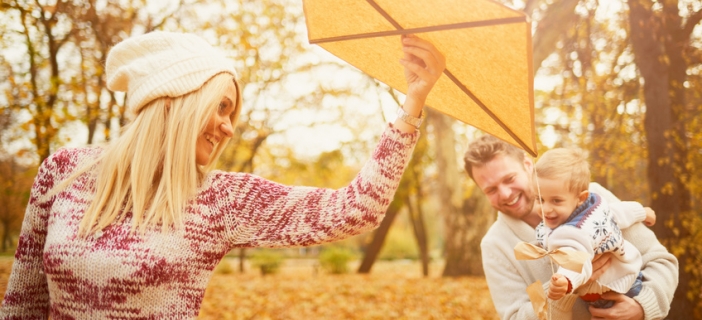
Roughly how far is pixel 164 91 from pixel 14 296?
1.04m

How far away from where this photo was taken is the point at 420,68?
1.73m

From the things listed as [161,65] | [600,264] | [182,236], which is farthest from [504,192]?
[161,65]

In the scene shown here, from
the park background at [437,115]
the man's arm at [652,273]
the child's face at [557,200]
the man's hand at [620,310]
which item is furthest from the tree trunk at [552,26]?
the man's hand at [620,310]

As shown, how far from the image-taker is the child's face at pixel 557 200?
2.36 metres

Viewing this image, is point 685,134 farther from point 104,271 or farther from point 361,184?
point 104,271

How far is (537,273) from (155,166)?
6.51 feet

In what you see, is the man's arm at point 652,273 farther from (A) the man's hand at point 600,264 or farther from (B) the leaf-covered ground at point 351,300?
(B) the leaf-covered ground at point 351,300

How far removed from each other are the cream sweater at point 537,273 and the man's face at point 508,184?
0.08 metres

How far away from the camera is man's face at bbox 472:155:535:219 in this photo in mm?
2742

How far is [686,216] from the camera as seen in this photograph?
482 cm

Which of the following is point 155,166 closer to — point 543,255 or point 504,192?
point 543,255

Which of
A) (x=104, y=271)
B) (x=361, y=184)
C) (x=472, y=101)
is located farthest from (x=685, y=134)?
(x=104, y=271)

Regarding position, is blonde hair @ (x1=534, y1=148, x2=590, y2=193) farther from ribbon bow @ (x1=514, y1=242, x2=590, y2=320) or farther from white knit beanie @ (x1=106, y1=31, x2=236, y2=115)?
white knit beanie @ (x1=106, y1=31, x2=236, y2=115)

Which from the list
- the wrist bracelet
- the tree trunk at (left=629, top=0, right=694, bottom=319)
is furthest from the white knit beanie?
the tree trunk at (left=629, top=0, right=694, bottom=319)
